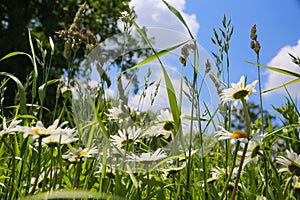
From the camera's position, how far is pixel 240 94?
2.13 feet

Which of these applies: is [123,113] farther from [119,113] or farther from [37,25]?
[37,25]

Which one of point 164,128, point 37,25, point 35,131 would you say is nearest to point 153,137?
point 164,128

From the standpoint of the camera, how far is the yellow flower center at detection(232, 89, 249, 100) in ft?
2.11

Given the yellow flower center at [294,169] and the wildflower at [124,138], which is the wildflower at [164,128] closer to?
the wildflower at [124,138]

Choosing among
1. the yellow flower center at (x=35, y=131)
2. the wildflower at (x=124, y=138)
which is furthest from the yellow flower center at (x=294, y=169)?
the yellow flower center at (x=35, y=131)

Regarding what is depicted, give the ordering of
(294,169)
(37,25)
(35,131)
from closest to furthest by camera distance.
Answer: (35,131)
(294,169)
(37,25)

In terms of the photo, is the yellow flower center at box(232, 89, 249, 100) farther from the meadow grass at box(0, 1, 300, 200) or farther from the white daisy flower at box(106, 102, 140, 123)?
the white daisy flower at box(106, 102, 140, 123)

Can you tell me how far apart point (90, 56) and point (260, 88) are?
0.33 m

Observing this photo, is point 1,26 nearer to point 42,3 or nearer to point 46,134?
point 42,3

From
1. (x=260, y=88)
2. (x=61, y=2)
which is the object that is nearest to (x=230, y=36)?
(x=260, y=88)

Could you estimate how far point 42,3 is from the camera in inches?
312

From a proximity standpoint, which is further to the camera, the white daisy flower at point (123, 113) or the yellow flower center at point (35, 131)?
the white daisy flower at point (123, 113)

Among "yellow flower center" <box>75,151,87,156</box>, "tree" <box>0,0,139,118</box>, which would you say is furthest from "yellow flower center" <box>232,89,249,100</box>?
"tree" <box>0,0,139,118</box>

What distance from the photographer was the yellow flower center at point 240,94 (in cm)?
64
